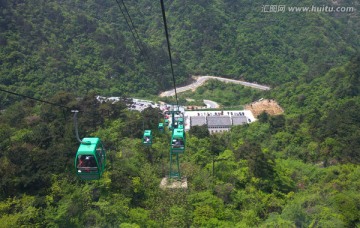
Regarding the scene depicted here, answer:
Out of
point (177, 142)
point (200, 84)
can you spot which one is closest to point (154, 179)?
point (177, 142)

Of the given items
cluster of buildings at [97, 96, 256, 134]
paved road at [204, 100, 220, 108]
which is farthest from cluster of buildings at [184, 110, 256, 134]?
paved road at [204, 100, 220, 108]

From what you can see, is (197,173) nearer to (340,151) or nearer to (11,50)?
(340,151)

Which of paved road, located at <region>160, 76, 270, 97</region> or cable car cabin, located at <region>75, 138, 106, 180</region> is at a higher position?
paved road, located at <region>160, 76, 270, 97</region>

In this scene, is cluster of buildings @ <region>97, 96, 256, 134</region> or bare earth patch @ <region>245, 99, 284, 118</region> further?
bare earth patch @ <region>245, 99, 284, 118</region>

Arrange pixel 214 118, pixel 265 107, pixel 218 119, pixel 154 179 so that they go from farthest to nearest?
pixel 265 107
pixel 214 118
pixel 218 119
pixel 154 179

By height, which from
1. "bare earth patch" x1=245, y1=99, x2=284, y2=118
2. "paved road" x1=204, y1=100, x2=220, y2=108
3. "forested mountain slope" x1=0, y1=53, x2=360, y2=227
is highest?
"paved road" x1=204, y1=100, x2=220, y2=108

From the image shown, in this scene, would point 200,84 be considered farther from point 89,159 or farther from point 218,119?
point 89,159

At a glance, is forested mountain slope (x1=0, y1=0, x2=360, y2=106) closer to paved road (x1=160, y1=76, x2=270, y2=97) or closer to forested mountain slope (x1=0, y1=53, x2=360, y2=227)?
paved road (x1=160, y1=76, x2=270, y2=97)

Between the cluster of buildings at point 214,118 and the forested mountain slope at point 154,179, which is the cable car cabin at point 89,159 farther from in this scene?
the cluster of buildings at point 214,118
